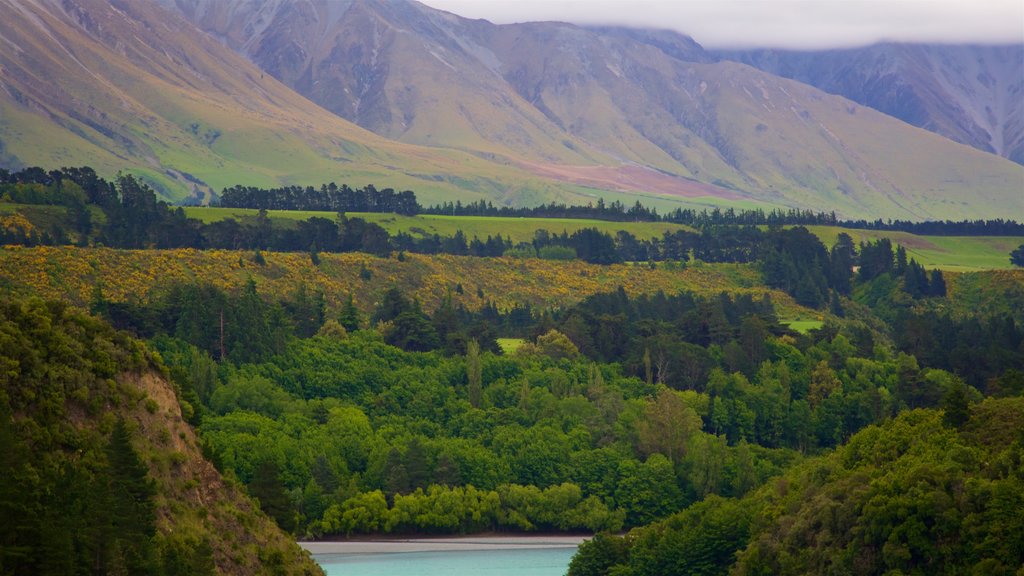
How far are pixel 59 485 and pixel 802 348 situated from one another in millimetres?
115761

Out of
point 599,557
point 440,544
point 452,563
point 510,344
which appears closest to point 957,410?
point 599,557

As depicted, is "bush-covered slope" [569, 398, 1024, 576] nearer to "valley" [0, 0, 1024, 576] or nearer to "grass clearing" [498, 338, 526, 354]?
"valley" [0, 0, 1024, 576]

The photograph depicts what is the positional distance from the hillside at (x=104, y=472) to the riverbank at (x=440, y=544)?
131 ft

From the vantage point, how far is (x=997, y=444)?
9031 centimetres

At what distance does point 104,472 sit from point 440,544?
57575 millimetres

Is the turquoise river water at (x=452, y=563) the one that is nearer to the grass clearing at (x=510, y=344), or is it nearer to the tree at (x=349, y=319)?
the grass clearing at (x=510, y=344)

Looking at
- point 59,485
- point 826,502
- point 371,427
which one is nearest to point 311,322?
→ point 371,427

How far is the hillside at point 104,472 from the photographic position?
61.0 m

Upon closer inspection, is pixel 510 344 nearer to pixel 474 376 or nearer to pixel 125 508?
pixel 474 376

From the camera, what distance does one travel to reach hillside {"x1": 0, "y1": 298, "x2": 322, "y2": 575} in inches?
2402

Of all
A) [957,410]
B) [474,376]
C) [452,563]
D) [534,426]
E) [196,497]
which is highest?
[957,410]

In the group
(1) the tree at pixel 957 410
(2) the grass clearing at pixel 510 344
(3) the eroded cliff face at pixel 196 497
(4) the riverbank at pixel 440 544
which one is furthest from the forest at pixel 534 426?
(4) the riverbank at pixel 440 544

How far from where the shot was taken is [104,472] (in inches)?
2653

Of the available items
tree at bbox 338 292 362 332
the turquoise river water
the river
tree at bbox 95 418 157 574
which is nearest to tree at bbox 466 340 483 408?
tree at bbox 338 292 362 332
